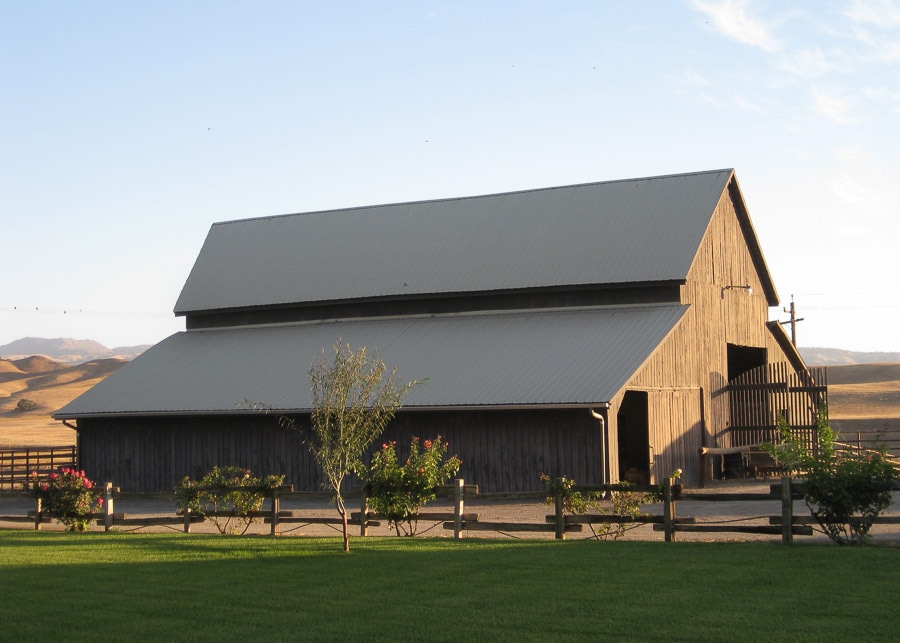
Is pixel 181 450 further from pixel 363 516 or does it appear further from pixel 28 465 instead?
pixel 363 516

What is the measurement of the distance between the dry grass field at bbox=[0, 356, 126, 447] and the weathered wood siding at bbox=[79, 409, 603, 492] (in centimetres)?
3194

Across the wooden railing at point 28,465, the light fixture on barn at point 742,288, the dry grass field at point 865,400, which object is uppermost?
the light fixture on barn at point 742,288

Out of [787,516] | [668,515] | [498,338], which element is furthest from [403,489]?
[498,338]

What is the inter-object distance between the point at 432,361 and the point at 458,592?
62.0 feet

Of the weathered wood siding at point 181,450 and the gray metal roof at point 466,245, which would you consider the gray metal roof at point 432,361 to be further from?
the gray metal roof at point 466,245

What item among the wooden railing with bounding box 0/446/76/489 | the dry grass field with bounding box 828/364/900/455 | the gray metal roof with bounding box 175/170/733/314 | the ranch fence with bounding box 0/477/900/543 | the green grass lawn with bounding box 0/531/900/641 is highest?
the gray metal roof with bounding box 175/170/733/314

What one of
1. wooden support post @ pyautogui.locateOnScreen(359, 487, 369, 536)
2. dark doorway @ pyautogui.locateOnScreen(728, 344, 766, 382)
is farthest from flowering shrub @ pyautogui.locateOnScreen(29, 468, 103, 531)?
dark doorway @ pyautogui.locateOnScreen(728, 344, 766, 382)

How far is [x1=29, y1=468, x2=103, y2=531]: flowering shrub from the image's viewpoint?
21.4 meters

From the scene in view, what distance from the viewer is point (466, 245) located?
3716 cm

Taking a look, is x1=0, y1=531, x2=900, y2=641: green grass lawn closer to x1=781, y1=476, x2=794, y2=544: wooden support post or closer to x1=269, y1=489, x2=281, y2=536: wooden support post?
x1=781, y1=476, x2=794, y2=544: wooden support post

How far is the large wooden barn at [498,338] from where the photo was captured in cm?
2822

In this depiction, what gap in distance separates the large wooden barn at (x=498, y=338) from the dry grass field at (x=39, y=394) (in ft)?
101

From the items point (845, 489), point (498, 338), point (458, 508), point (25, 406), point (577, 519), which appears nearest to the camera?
point (845, 489)

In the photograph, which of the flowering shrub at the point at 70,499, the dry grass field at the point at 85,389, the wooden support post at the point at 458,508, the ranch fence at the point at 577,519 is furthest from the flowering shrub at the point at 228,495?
the dry grass field at the point at 85,389
